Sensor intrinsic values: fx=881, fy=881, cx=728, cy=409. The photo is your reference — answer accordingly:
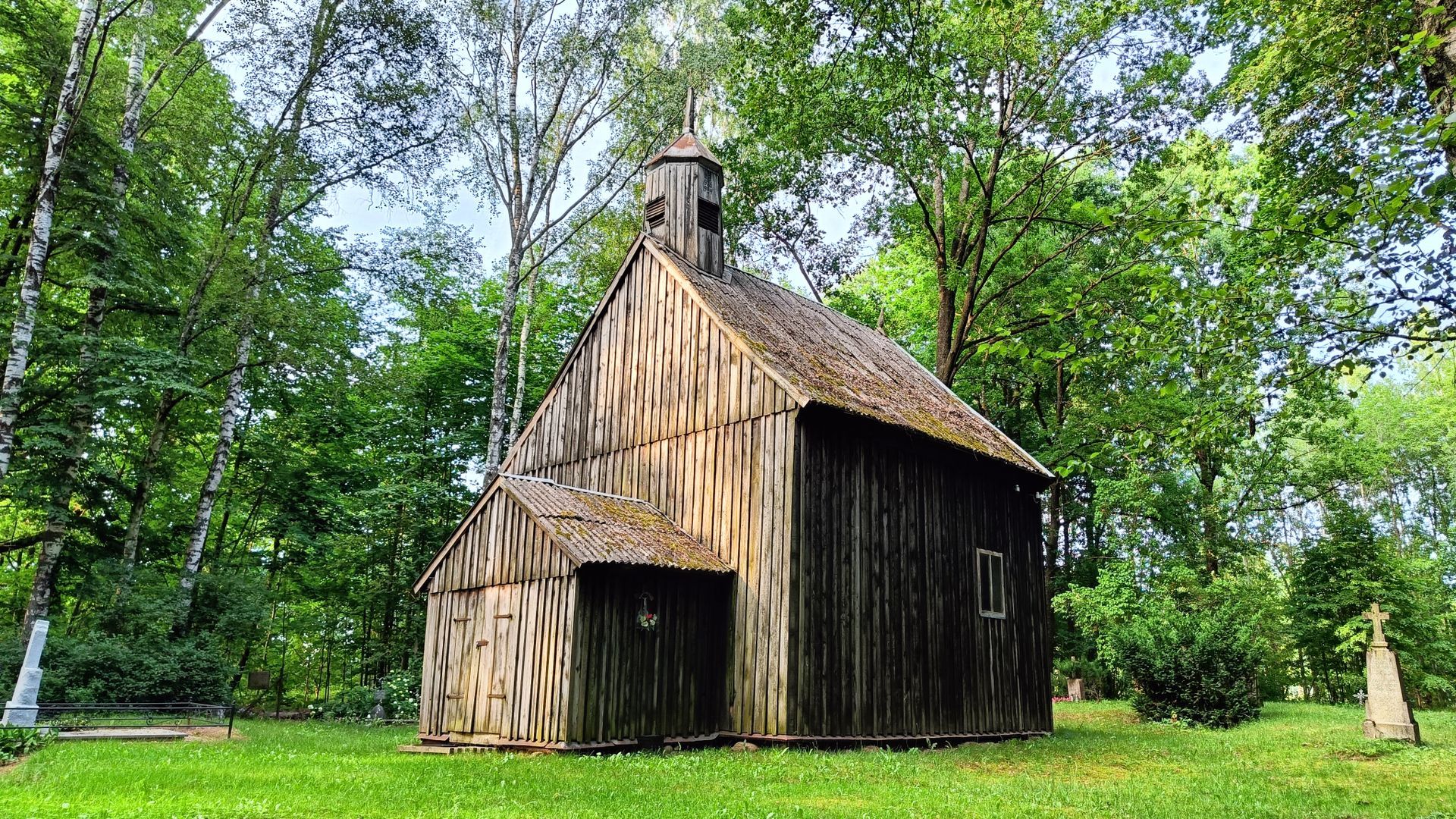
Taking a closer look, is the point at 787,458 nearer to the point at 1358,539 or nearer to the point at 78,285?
the point at 78,285

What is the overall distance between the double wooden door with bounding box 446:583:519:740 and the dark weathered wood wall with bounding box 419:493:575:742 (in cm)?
1

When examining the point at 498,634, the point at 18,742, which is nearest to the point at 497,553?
the point at 498,634

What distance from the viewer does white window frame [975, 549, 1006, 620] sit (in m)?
16.8

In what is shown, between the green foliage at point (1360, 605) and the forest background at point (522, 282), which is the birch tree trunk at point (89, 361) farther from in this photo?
the green foliage at point (1360, 605)

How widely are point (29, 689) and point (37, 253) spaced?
7.08 meters

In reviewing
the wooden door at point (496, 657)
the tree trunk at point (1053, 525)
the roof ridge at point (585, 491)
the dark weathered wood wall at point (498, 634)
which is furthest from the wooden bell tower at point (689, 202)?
the tree trunk at point (1053, 525)

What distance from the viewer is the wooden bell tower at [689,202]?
17828mm

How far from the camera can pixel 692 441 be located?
49.0 feet

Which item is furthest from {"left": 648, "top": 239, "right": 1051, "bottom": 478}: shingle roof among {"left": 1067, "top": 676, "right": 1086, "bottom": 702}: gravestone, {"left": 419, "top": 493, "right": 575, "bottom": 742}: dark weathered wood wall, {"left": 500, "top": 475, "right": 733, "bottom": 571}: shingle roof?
{"left": 1067, "top": 676, "right": 1086, "bottom": 702}: gravestone

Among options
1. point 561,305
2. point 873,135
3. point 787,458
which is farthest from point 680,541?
point 561,305

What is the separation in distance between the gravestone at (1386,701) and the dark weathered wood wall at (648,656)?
1169 cm

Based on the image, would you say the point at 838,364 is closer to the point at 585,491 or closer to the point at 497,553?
the point at 585,491

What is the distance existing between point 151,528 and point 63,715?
33.8 ft

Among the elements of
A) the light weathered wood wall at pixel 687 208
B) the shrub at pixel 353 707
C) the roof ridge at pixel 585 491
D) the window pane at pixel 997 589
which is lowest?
the shrub at pixel 353 707
